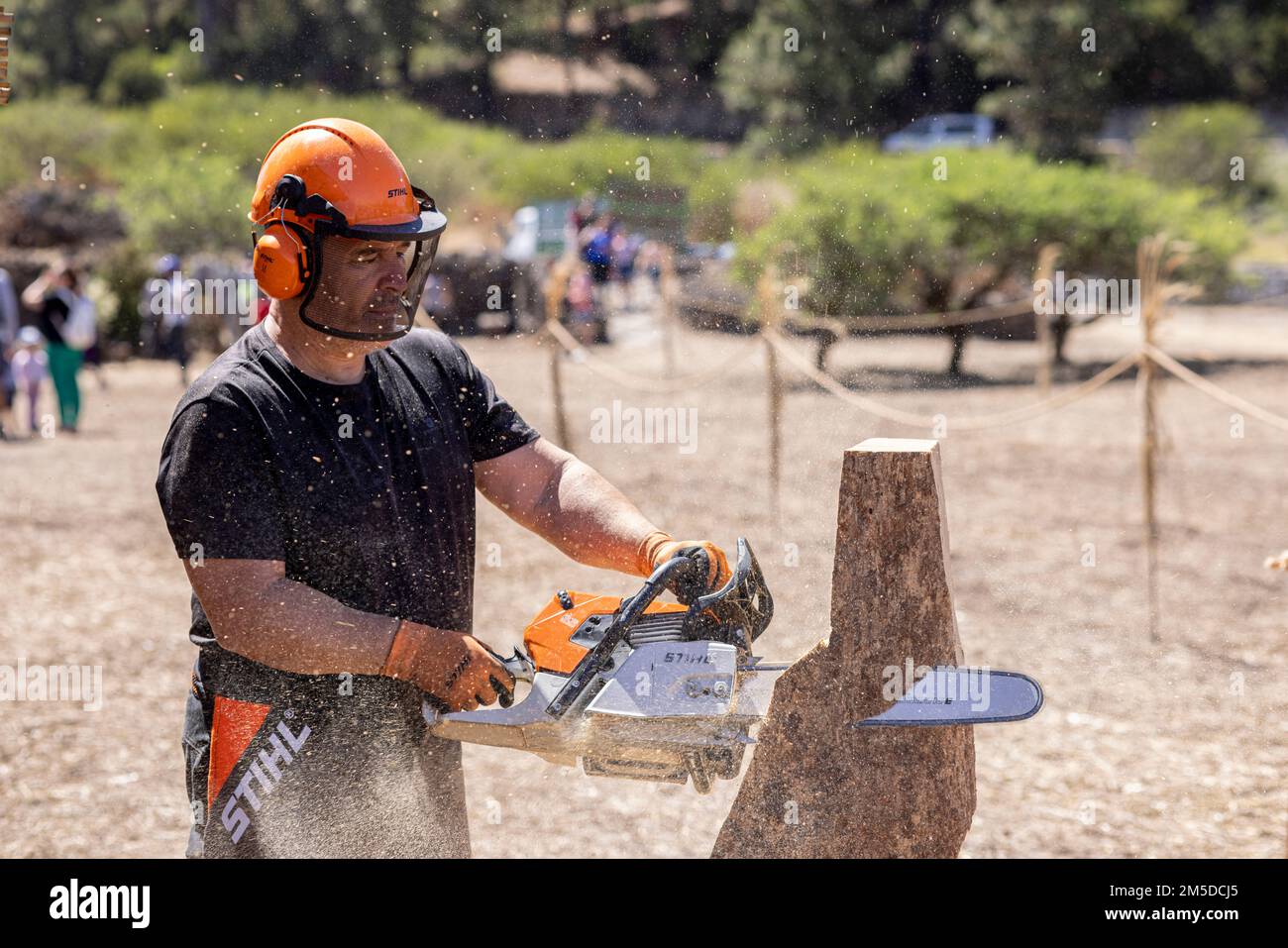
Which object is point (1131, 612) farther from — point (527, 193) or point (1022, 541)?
point (527, 193)

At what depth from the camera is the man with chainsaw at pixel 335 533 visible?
2092 mm

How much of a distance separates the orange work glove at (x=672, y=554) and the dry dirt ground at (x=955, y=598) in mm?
323

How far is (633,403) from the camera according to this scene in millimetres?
12758

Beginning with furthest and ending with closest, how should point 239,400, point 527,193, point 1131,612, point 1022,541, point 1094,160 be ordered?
point 1094,160, point 527,193, point 1022,541, point 1131,612, point 239,400

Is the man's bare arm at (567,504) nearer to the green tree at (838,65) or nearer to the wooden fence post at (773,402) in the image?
the wooden fence post at (773,402)

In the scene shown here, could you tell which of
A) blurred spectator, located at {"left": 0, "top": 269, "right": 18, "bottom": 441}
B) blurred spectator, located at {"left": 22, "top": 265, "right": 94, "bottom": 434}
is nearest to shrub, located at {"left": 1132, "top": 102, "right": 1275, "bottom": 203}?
blurred spectator, located at {"left": 22, "top": 265, "right": 94, "bottom": 434}

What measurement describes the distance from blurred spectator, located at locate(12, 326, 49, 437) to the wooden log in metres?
10.8

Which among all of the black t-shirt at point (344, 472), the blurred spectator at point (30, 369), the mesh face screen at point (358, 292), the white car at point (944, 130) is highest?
the white car at point (944, 130)

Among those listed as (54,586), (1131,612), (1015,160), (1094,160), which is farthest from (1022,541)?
(1094,160)

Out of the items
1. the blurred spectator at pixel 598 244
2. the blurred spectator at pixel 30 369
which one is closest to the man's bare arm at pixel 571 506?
the blurred spectator at pixel 30 369

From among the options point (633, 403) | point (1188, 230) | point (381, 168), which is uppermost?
point (381, 168)

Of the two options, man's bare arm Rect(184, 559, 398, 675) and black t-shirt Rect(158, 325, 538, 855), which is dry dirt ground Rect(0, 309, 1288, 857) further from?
man's bare arm Rect(184, 559, 398, 675)

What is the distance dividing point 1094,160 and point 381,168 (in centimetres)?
3412

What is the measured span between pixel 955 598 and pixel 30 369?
9180 mm
